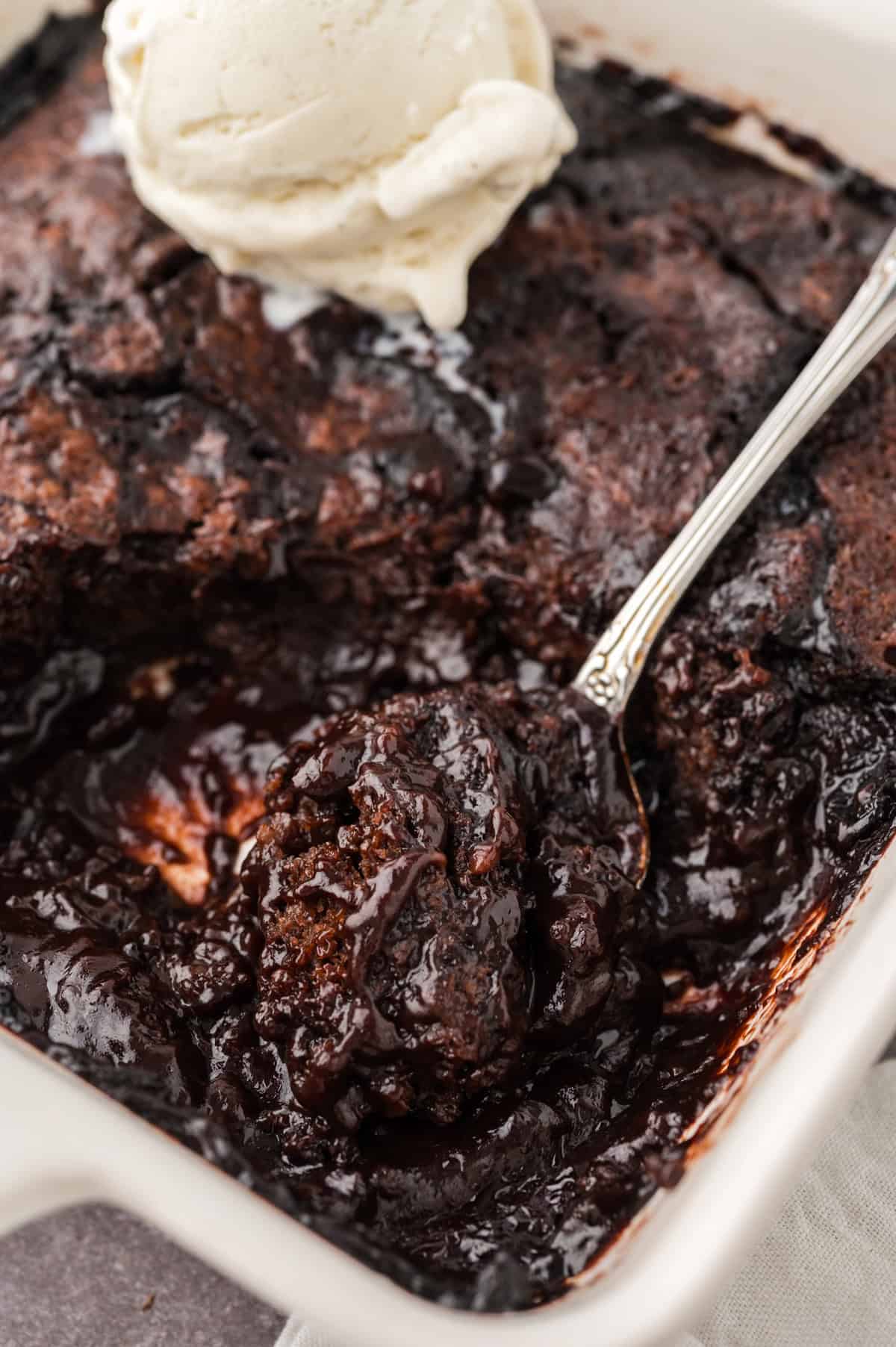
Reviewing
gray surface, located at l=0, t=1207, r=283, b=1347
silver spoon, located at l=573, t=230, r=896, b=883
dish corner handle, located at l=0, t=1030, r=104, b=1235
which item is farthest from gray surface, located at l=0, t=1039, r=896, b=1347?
silver spoon, located at l=573, t=230, r=896, b=883

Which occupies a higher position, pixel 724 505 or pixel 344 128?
pixel 344 128

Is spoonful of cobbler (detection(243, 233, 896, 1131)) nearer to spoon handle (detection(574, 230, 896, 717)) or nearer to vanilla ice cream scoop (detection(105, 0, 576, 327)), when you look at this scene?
spoon handle (detection(574, 230, 896, 717))

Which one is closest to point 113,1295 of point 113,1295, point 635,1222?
point 113,1295

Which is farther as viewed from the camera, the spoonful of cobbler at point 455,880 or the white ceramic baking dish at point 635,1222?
the spoonful of cobbler at point 455,880

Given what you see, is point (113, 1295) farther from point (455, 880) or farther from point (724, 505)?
point (724, 505)

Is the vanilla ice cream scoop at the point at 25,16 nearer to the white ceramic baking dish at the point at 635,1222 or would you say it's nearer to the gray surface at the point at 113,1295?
the white ceramic baking dish at the point at 635,1222

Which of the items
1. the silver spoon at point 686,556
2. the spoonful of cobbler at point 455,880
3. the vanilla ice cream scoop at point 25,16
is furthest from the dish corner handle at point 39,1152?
the vanilla ice cream scoop at point 25,16
